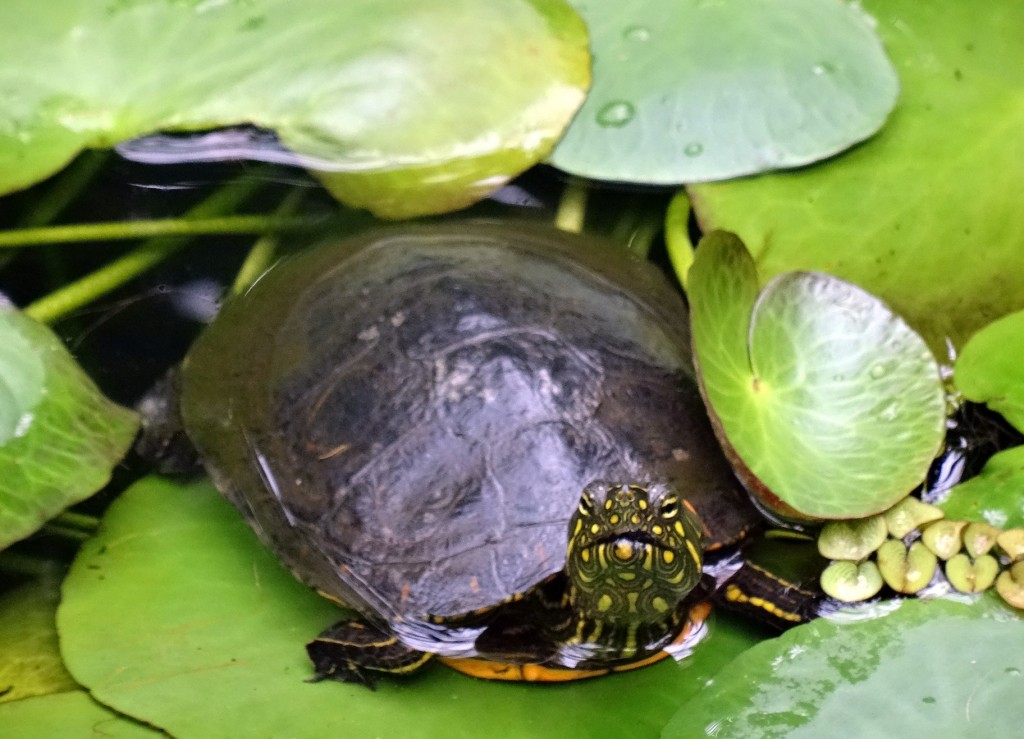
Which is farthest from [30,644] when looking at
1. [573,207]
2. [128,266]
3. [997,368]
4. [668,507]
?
[997,368]

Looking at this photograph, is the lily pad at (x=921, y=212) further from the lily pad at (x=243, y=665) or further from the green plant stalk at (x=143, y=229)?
the green plant stalk at (x=143, y=229)

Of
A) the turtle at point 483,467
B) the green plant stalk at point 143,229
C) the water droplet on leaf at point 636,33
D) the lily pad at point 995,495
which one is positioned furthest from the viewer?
the green plant stalk at point 143,229

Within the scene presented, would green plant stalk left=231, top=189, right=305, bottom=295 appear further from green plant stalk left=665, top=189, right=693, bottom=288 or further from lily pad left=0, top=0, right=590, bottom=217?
green plant stalk left=665, top=189, right=693, bottom=288

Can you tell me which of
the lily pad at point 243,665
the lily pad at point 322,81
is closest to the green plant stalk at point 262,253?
the lily pad at point 322,81

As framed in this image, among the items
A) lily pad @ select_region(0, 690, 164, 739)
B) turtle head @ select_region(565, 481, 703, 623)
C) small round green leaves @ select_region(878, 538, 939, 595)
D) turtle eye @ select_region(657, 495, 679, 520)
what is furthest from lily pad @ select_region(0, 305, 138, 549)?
small round green leaves @ select_region(878, 538, 939, 595)

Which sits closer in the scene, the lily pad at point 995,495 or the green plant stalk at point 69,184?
the lily pad at point 995,495

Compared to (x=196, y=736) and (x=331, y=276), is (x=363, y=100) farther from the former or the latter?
(x=196, y=736)

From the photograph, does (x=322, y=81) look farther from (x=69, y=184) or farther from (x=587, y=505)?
(x=587, y=505)
